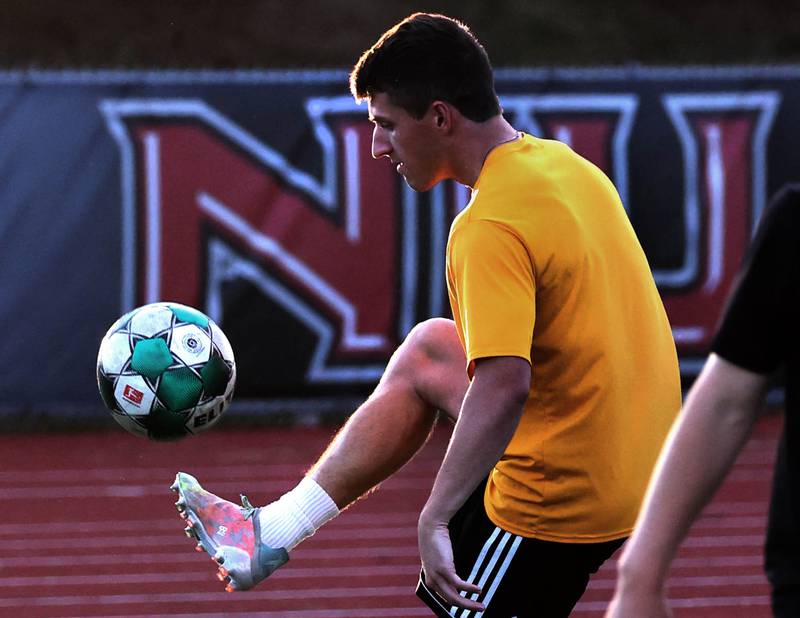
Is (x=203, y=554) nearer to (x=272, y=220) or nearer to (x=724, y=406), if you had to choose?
(x=272, y=220)

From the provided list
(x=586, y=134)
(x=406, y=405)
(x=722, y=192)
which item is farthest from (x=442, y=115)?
(x=722, y=192)

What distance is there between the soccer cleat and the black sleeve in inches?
86.5

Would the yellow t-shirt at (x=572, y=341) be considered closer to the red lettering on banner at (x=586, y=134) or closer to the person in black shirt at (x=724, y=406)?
the person in black shirt at (x=724, y=406)

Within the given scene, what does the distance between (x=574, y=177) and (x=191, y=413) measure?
156 centimetres

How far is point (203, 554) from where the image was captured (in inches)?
302

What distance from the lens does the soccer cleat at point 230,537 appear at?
4.00 meters

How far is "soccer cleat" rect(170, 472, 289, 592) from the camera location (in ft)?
13.1

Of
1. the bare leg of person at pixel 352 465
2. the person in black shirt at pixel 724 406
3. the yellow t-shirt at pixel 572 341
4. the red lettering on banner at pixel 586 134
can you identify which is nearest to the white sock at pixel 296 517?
the bare leg of person at pixel 352 465

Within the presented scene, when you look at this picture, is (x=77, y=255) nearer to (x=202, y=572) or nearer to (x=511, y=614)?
(x=202, y=572)

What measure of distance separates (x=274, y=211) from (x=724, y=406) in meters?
9.03

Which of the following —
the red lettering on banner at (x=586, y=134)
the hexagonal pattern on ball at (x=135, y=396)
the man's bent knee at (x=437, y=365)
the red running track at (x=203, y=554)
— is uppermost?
the man's bent knee at (x=437, y=365)

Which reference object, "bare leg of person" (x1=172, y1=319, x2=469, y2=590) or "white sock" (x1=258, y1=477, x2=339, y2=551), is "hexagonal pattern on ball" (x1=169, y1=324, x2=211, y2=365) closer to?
"bare leg of person" (x1=172, y1=319, x2=469, y2=590)

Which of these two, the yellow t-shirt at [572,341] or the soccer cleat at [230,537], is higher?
the yellow t-shirt at [572,341]

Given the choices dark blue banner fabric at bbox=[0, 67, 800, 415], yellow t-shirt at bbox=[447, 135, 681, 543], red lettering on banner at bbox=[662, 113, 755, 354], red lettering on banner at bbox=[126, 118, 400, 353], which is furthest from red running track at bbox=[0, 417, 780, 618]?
yellow t-shirt at bbox=[447, 135, 681, 543]
